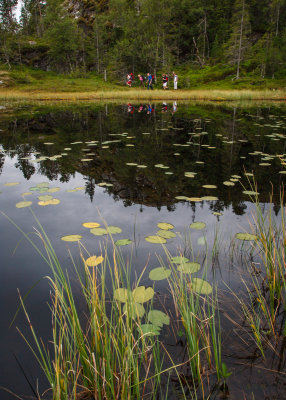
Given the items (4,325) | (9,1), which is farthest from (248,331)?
(9,1)

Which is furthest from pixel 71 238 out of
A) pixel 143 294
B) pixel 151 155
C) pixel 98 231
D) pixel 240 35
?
pixel 240 35

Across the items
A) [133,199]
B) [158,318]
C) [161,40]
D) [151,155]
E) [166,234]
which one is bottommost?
[158,318]

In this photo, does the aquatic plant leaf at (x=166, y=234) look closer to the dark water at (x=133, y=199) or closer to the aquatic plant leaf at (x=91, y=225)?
the dark water at (x=133, y=199)

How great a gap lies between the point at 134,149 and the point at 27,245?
4.88 metres

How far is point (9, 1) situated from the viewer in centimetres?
6475

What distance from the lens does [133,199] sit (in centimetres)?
441

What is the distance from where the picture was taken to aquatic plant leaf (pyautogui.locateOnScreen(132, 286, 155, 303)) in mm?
2101

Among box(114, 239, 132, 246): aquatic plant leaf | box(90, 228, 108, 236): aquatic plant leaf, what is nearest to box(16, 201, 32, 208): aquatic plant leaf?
box(90, 228, 108, 236): aquatic plant leaf

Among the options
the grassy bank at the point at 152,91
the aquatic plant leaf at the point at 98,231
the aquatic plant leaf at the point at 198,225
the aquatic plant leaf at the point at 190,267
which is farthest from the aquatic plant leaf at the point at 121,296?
the grassy bank at the point at 152,91

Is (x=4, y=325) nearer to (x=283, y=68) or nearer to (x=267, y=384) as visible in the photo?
(x=267, y=384)

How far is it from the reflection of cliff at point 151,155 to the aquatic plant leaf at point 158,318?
221 cm

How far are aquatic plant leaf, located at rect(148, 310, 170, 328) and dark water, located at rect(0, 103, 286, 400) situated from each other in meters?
0.35

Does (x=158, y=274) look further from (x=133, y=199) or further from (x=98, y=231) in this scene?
(x=133, y=199)

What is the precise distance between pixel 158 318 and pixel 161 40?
5209 centimetres
